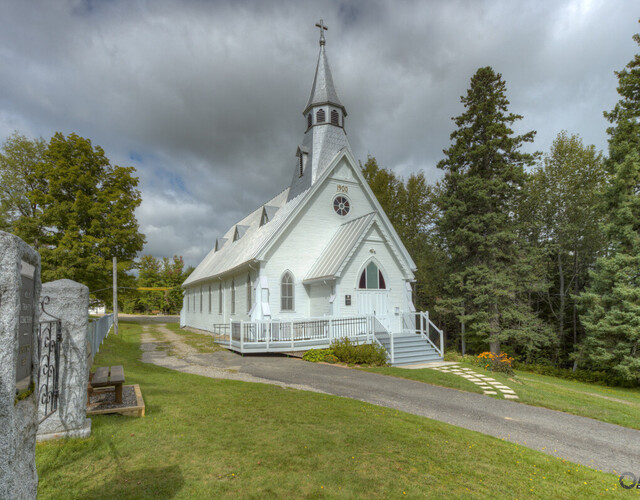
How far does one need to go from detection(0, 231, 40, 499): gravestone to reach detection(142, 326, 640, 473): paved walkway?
7.17 metres

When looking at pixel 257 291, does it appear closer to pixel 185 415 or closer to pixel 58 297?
pixel 185 415

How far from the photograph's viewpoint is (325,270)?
57.6 ft

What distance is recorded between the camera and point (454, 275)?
75.9 ft

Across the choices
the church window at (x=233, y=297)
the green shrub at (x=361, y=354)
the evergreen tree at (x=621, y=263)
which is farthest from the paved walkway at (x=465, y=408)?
the evergreen tree at (x=621, y=263)

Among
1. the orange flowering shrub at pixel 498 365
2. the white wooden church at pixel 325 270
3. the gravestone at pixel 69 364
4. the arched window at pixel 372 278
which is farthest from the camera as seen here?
the arched window at pixel 372 278

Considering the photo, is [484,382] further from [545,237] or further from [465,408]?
[545,237]

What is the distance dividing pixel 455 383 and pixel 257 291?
33.1ft

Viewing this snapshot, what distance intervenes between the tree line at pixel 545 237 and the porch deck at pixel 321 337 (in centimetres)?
741

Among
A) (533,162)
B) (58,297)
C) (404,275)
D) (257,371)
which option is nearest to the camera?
(58,297)

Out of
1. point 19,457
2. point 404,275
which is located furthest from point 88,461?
point 404,275

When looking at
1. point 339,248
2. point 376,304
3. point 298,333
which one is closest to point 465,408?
point 298,333

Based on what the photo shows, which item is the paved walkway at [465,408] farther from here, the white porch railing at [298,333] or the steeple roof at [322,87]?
the steeple roof at [322,87]

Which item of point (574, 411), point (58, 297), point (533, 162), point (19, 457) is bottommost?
point (574, 411)

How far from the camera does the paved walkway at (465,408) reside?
6367mm
